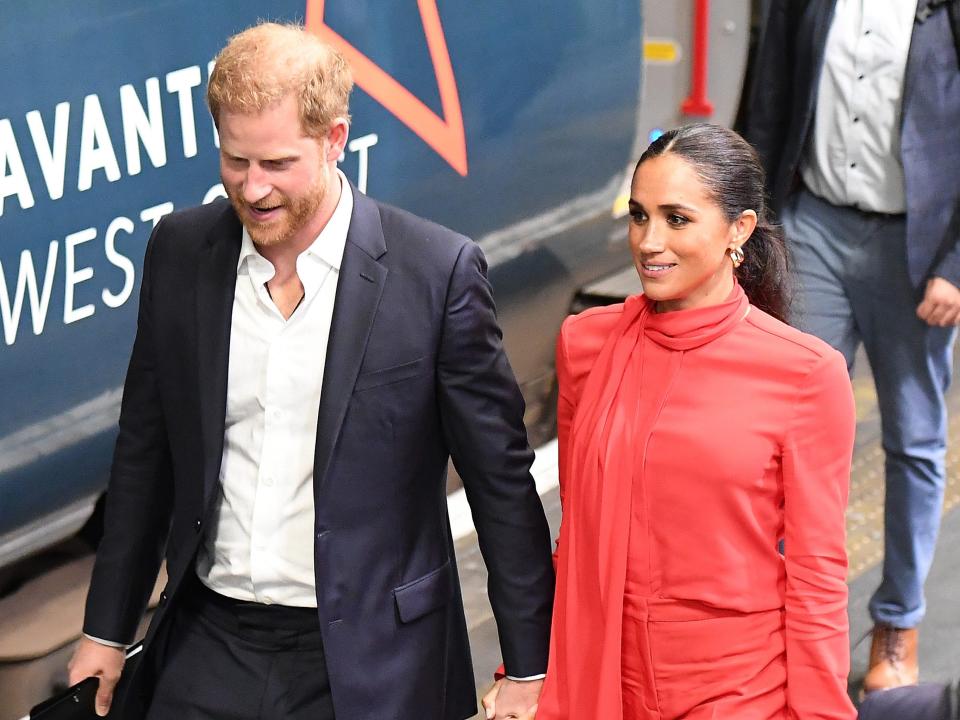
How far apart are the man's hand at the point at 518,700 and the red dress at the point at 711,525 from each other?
8 centimetres

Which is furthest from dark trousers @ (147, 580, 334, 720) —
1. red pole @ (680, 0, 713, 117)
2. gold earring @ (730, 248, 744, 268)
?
red pole @ (680, 0, 713, 117)

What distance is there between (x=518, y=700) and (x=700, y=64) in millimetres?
3397

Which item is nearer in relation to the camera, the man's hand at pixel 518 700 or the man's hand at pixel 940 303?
the man's hand at pixel 518 700

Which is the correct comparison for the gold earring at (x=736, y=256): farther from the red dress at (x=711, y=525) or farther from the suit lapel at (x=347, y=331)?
the suit lapel at (x=347, y=331)

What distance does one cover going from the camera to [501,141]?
11.8ft

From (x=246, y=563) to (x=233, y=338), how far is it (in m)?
0.29

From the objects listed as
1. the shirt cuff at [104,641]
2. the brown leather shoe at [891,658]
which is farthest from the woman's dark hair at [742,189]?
the brown leather shoe at [891,658]

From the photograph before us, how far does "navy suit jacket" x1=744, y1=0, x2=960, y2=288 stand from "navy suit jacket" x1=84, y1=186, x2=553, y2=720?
1.14 metres

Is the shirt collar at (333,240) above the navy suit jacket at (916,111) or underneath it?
above

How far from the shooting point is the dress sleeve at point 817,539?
1771 millimetres

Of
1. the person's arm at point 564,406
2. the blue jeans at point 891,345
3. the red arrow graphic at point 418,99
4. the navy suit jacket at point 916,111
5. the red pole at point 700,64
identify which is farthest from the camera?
the red pole at point 700,64

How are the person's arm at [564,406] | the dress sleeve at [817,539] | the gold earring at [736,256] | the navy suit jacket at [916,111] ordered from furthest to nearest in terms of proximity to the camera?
1. the navy suit jacket at [916,111]
2. the person's arm at [564,406]
3. the gold earring at [736,256]
4. the dress sleeve at [817,539]

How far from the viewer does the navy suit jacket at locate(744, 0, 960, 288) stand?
2709 millimetres

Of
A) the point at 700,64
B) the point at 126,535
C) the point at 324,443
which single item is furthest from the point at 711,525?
the point at 700,64
